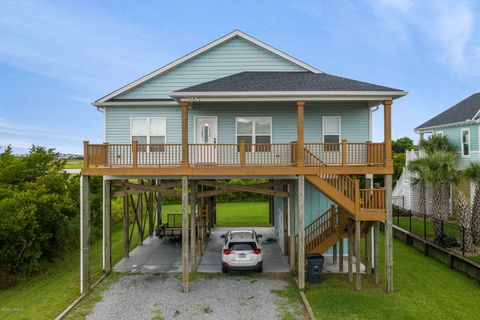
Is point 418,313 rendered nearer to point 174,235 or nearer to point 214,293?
point 214,293

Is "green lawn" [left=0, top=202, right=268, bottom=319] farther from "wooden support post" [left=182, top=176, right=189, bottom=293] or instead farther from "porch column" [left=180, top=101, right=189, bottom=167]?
"porch column" [left=180, top=101, right=189, bottom=167]

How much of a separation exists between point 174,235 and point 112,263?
15.3 ft

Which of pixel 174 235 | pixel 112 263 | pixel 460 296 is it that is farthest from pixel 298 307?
pixel 174 235

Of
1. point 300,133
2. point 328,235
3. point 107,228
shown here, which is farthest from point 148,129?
point 328,235

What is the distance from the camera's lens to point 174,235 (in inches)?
882

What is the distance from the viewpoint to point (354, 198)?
14570mm

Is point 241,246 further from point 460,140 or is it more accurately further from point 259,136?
point 460,140

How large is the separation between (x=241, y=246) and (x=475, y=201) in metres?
12.9

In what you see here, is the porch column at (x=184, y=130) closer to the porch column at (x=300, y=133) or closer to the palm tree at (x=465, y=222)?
the porch column at (x=300, y=133)

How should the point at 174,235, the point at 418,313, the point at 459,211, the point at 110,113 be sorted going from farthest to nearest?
the point at 174,235, the point at 459,211, the point at 110,113, the point at 418,313

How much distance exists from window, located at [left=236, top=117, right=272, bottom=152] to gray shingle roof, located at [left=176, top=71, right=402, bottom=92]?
5.67ft

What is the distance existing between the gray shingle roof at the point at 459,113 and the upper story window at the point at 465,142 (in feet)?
2.88

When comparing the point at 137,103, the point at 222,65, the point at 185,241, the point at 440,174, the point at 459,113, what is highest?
the point at 222,65

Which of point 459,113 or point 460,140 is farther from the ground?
point 459,113
